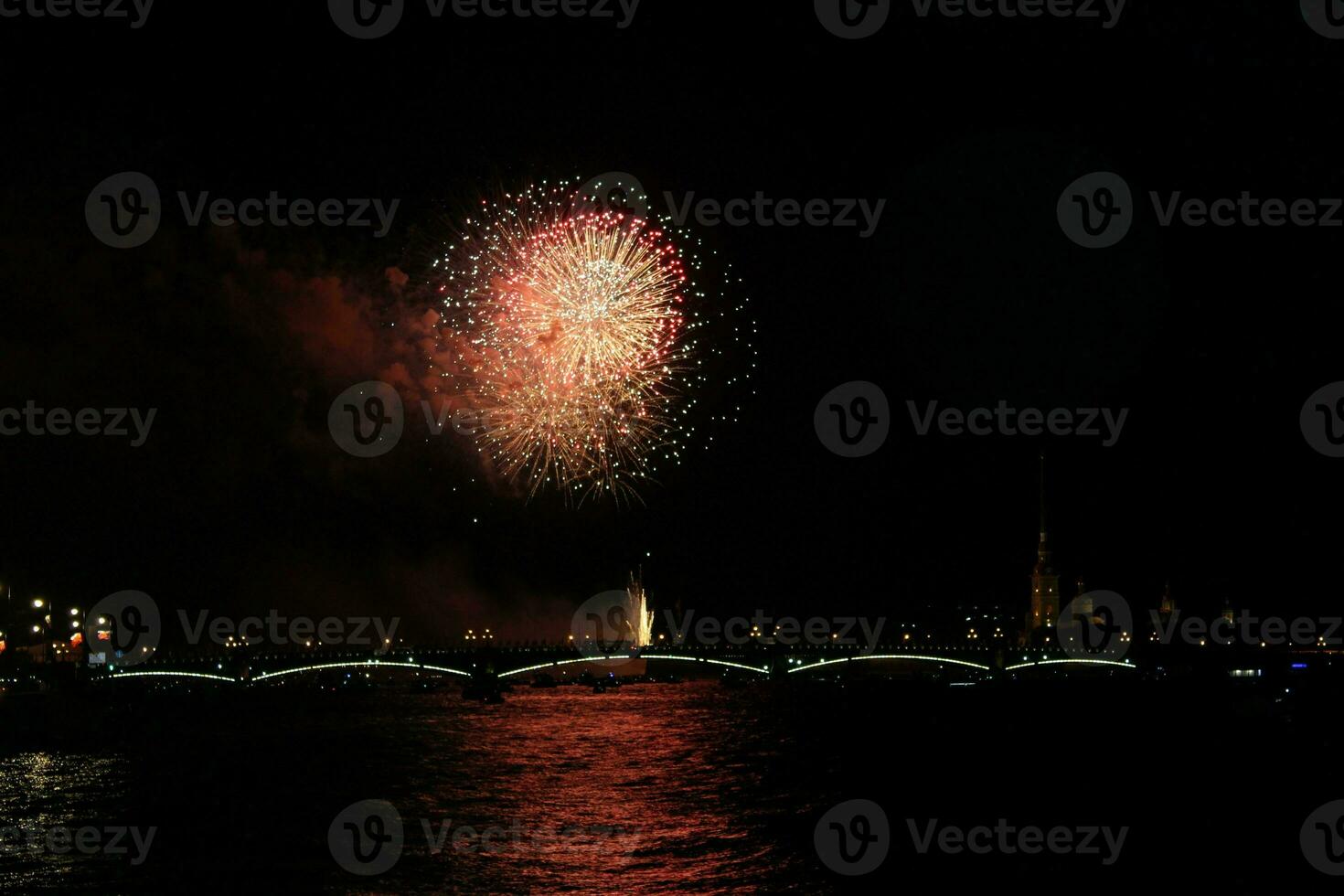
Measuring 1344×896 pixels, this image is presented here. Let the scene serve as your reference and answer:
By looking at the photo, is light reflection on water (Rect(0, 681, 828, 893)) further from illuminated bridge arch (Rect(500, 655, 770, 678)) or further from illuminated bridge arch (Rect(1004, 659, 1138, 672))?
Answer: illuminated bridge arch (Rect(1004, 659, 1138, 672))

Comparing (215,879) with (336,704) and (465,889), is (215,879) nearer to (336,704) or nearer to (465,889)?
(465,889)

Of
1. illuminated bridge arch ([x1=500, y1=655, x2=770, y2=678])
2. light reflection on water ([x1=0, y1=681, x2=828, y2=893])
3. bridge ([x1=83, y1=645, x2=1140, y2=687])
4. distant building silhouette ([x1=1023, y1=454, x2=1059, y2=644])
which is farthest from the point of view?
distant building silhouette ([x1=1023, y1=454, x2=1059, y2=644])

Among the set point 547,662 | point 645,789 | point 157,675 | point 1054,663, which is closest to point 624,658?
point 547,662

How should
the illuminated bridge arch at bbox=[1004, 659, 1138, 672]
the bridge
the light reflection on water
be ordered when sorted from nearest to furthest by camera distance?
the light reflection on water → the bridge → the illuminated bridge arch at bbox=[1004, 659, 1138, 672]

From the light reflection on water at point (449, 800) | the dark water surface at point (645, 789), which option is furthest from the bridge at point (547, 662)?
the light reflection on water at point (449, 800)

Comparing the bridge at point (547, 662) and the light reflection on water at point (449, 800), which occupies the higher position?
the bridge at point (547, 662)

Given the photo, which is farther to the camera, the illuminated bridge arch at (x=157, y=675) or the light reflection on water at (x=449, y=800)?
the illuminated bridge arch at (x=157, y=675)

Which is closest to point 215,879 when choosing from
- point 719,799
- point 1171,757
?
point 719,799

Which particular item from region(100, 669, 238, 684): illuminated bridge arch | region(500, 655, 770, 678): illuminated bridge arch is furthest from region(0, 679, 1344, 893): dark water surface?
region(500, 655, 770, 678): illuminated bridge arch

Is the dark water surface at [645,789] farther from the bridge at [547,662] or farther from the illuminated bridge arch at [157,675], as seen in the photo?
the bridge at [547,662]
